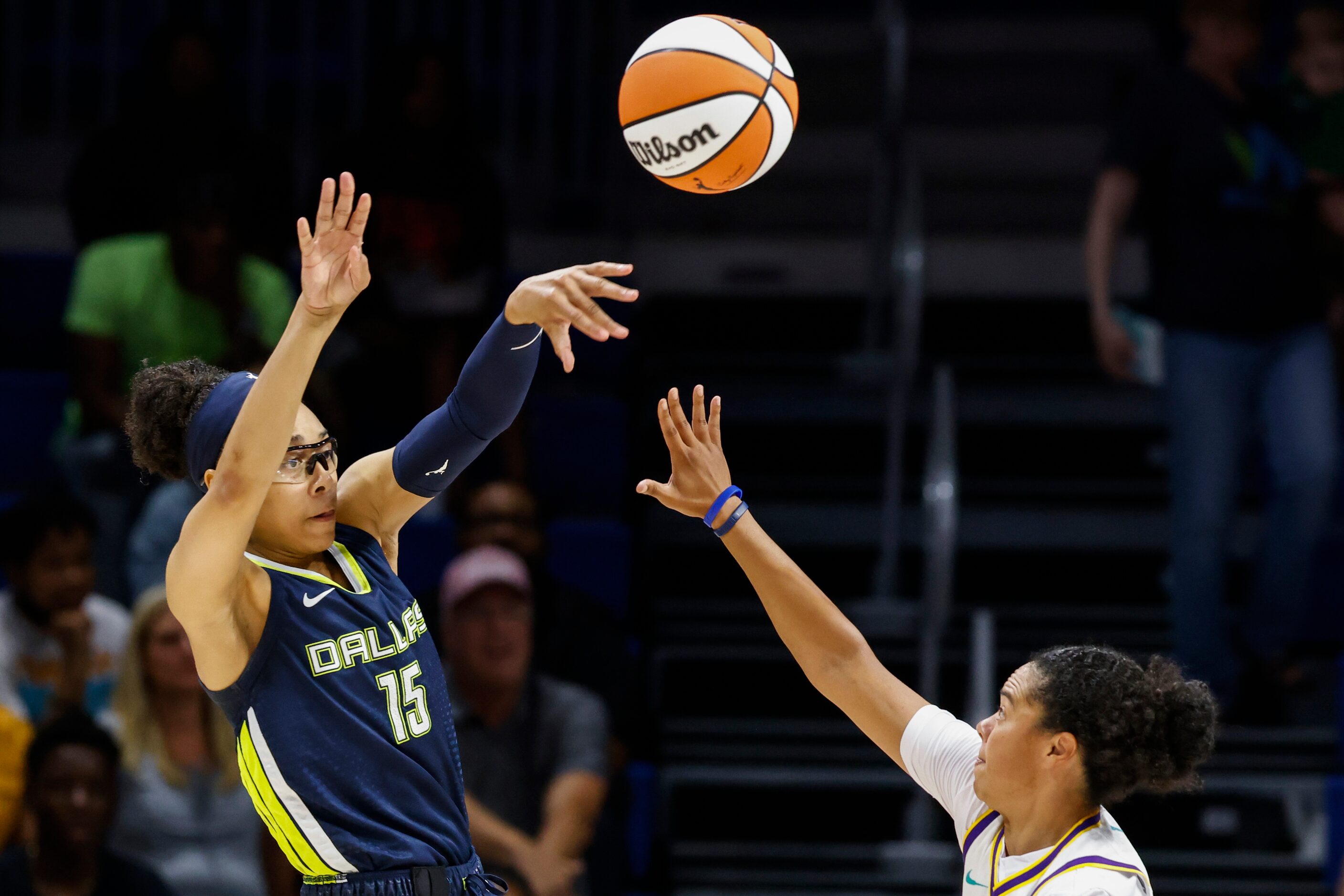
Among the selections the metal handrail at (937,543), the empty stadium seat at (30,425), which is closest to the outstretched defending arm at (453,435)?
the metal handrail at (937,543)

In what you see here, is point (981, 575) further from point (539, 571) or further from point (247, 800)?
point (247, 800)

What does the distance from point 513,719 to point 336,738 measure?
2.72m

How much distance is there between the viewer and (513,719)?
18.5 ft

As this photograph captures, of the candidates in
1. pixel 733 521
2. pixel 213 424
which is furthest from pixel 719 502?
pixel 213 424

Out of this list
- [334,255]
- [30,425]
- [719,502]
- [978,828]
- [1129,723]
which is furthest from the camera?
[30,425]

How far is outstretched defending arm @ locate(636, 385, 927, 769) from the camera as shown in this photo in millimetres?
3268

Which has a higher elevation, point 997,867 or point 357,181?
point 357,181

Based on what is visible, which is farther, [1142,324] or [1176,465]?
[1142,324]

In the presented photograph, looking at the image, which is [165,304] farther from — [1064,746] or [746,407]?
[1064,746]

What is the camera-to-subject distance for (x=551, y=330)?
3025 mm

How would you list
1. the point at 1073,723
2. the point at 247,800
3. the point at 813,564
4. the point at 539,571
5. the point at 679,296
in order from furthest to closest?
the point at 679,296 < the point at 813,564 < the point at 539,571 < the point at 247,800 < the point at 1073,723

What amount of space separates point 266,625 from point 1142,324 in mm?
4233

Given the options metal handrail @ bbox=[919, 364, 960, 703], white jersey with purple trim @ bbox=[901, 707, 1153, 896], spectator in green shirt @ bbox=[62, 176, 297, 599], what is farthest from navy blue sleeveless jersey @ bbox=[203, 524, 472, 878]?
spectator in green shirt @ bbox=[62, 176, 297, 599]

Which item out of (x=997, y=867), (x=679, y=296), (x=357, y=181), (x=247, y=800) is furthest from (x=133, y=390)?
(x=679, y=296)
